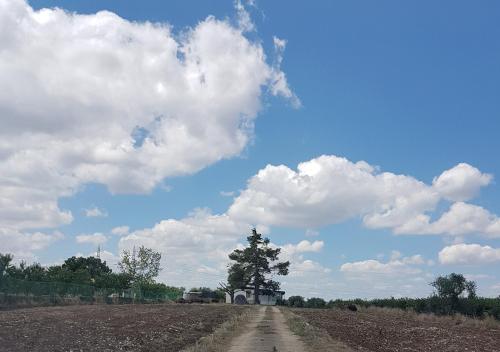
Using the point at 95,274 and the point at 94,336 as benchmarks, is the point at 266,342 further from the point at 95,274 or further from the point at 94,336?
the point at 95,274

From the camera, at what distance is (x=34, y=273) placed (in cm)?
9594

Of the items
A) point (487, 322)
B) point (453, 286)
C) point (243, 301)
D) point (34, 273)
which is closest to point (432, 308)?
point (453, 286)

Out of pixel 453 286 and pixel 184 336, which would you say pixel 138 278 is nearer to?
pixel 453 286

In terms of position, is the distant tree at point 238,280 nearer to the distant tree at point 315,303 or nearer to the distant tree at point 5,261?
the distant tree at point 315,303

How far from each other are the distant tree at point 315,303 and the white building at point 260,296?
6198mm

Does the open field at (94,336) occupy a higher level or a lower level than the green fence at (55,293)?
lower

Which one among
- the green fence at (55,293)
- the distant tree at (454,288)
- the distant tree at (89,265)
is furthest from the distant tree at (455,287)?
the distant tree at (89,265)

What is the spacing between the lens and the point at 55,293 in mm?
72312

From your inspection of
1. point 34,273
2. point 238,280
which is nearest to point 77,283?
point 34,273

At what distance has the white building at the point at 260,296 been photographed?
129125 mm

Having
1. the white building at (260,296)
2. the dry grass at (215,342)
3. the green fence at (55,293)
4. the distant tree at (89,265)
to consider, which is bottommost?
the dry grass at (215,342)

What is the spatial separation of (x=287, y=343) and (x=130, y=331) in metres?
8.70

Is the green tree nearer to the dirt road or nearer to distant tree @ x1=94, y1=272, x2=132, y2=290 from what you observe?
distant tree @ x1=94, y1=272, x2=132, y2=290

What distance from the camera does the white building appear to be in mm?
129125
